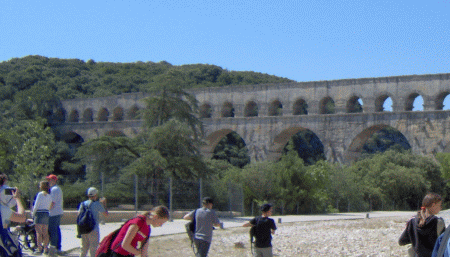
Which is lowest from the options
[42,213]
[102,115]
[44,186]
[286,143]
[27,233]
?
[27,233]

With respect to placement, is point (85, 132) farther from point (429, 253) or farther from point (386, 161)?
point (429, 253)

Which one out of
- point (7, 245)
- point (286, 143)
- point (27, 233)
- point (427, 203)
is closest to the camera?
point (7, 245)

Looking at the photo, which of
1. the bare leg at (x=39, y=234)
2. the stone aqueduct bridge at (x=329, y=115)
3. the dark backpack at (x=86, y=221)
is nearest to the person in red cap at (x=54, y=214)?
the bare leg at (x=39, y=234)

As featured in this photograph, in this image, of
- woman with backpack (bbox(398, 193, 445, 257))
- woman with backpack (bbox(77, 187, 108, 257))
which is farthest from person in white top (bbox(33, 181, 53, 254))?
woman with backpack (bbox(398, 193, 445, 257))

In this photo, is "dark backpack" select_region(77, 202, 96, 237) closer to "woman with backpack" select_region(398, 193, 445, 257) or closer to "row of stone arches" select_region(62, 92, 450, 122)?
"woman with backpack" select_region(398, 193, 445, 257)

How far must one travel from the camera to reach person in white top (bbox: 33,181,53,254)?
9.14 meters

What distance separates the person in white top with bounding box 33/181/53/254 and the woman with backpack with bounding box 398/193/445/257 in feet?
18.5

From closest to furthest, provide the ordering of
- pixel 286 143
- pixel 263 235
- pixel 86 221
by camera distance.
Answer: pixel 263 235
pixel 86 221
pixel 286 143

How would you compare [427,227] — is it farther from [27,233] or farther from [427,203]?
[27,233]

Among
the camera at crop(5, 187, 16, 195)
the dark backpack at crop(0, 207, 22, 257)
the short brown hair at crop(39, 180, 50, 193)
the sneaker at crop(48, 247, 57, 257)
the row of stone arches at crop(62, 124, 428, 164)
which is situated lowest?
the sneaker at crop(48, 247, 57, 257)

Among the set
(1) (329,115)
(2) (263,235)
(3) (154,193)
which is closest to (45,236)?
(2) (263,235)

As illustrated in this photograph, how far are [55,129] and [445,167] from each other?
2858cm

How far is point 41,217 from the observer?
9.23m

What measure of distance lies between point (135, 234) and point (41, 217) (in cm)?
449
